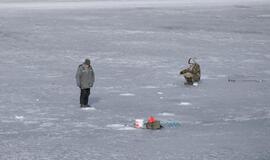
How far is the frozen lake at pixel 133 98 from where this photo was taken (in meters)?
11.7

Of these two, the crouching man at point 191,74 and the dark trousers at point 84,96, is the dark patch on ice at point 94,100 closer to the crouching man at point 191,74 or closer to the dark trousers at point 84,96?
the dark trousers at point 84,96

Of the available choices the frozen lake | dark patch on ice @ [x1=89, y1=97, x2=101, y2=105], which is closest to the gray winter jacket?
the frozen lake

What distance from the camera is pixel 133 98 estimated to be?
17.2 m

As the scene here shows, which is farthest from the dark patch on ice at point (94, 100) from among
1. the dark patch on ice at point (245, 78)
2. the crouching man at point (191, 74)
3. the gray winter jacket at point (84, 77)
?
the dark patch on ice at point (245, 78)

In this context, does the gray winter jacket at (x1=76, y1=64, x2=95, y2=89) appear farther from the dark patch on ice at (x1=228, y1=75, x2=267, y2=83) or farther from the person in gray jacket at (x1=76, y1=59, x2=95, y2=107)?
the dark patch on ice at (x1=228, y1=75, x2=267, y2=83)

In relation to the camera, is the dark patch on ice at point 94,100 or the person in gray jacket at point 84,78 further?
the dark patch on ice at point 94,100

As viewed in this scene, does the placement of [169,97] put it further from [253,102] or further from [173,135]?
[173,135]

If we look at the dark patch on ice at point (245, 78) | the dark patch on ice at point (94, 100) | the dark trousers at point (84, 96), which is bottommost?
the dark patch on ice at point (94, 100)

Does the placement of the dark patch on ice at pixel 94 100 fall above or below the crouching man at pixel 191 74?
below

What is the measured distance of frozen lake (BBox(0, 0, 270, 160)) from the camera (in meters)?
11.7

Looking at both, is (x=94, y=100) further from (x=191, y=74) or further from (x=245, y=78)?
(x=245, y=78)

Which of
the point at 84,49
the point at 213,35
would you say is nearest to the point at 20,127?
the point at 84,49

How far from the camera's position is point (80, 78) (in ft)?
51.8

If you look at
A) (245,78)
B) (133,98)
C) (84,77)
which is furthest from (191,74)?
(84,77)
